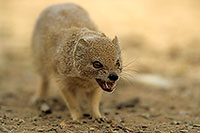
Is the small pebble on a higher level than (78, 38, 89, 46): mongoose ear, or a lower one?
lower

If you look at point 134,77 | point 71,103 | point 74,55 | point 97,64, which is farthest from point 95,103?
point 134,77

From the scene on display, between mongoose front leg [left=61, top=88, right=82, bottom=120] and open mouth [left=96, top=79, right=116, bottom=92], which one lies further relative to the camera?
mongoose front leg [left=61, top=88, right=82, bottom=120]

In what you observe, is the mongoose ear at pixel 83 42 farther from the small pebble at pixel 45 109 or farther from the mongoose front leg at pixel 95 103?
the small pebble at pixel 45 109

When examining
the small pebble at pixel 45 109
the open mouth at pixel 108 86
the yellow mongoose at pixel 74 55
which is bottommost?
the open mouth at pixel 108 86

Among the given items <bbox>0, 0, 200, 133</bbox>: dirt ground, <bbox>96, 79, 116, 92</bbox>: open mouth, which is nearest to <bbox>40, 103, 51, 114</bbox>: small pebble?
<bbox>0, 0, 200, 133</bbox>: dirt ground

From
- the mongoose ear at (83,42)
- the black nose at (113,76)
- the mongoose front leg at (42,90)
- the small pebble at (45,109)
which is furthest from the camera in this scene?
the mongoose front leg at (42,90)

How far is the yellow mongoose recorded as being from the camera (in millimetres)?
4844

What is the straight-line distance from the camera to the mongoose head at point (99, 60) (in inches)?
186

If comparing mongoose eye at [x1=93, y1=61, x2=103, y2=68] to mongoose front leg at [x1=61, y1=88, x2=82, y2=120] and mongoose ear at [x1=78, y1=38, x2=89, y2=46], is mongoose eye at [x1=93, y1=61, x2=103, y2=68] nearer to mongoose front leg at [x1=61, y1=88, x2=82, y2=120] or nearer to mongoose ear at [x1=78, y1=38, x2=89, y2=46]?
mongoose ear at [x1=78, y1=38, x2=89, y2=46]

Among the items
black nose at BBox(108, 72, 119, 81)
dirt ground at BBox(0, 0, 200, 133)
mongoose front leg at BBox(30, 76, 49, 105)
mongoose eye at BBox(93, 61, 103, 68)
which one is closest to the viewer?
black nose at BBox(108, 72, 119, 81)

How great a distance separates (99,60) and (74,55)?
59 centimetres

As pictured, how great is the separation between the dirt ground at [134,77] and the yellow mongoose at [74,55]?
51 cm

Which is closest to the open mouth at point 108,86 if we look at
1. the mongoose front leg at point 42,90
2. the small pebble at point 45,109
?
the small pebble at point 45,109

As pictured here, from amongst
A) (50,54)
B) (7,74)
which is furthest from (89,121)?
(7,74)
